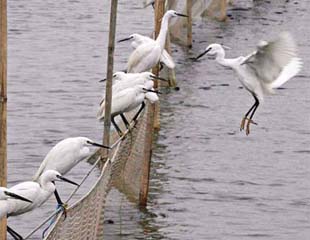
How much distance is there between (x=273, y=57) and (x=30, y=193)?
3891 mm

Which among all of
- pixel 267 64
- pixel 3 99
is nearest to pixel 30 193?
pixel 3 99

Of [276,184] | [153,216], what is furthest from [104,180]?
[276,184]

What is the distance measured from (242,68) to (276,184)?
1.76 m

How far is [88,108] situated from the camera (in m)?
18.6

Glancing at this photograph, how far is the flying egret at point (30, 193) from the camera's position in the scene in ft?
31.1

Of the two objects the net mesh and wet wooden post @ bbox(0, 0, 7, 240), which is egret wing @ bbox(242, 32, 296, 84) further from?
wet wooden post @ bbox(0, 0, 7, 240)

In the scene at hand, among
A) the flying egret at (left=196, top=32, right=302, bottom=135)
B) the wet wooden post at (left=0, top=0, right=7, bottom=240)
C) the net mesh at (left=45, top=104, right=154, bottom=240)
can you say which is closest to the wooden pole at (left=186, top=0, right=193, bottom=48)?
the flying egret at (left=196, top=32, right=302, bottom=135)

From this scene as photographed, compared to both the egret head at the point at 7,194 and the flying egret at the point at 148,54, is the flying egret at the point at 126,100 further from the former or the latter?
→ the egret head at the point at 7,194

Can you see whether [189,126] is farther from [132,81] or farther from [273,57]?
[273,57]

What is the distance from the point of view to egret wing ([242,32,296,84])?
12.7 metres

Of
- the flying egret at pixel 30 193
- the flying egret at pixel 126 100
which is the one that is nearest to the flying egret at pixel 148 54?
the flying egret at pixel 126 100

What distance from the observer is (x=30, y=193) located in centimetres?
988

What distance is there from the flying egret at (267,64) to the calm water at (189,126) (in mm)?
1308

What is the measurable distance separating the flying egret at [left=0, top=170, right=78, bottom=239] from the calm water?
2.18 m
